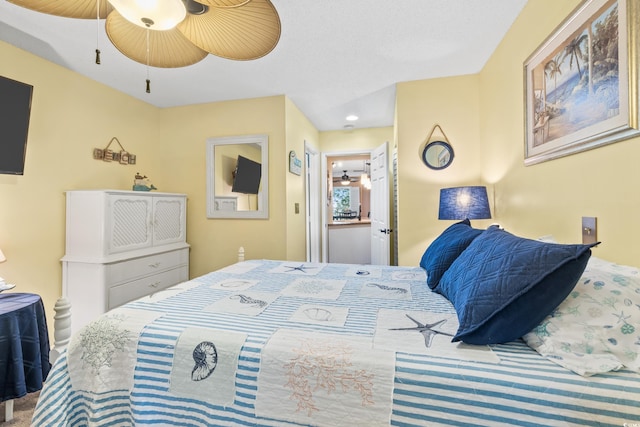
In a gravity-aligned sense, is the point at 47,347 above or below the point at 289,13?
below

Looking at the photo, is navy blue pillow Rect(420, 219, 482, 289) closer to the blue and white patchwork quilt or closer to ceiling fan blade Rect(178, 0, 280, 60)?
the blue and white patchwork quilt

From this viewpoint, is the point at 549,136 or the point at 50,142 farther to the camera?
the point at 50,142

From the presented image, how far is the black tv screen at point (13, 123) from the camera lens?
1952 millimetres

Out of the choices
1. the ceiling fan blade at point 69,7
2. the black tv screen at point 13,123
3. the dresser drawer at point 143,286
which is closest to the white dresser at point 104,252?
the dresser drawer at point 143,286

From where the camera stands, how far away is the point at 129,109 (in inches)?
121

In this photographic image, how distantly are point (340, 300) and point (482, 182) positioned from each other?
2.04m

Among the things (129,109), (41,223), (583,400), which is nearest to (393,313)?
(583,400)

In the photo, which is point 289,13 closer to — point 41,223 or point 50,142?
point 50,142

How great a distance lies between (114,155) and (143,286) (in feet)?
4.55

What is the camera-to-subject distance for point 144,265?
2.66 metres

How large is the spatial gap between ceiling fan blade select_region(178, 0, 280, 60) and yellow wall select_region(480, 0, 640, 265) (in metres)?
1.45

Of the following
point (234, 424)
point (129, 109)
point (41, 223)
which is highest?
point (129, 109)

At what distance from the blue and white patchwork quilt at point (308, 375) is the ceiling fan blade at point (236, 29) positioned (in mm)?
1204

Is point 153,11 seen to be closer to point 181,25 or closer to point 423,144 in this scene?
point 181,25
